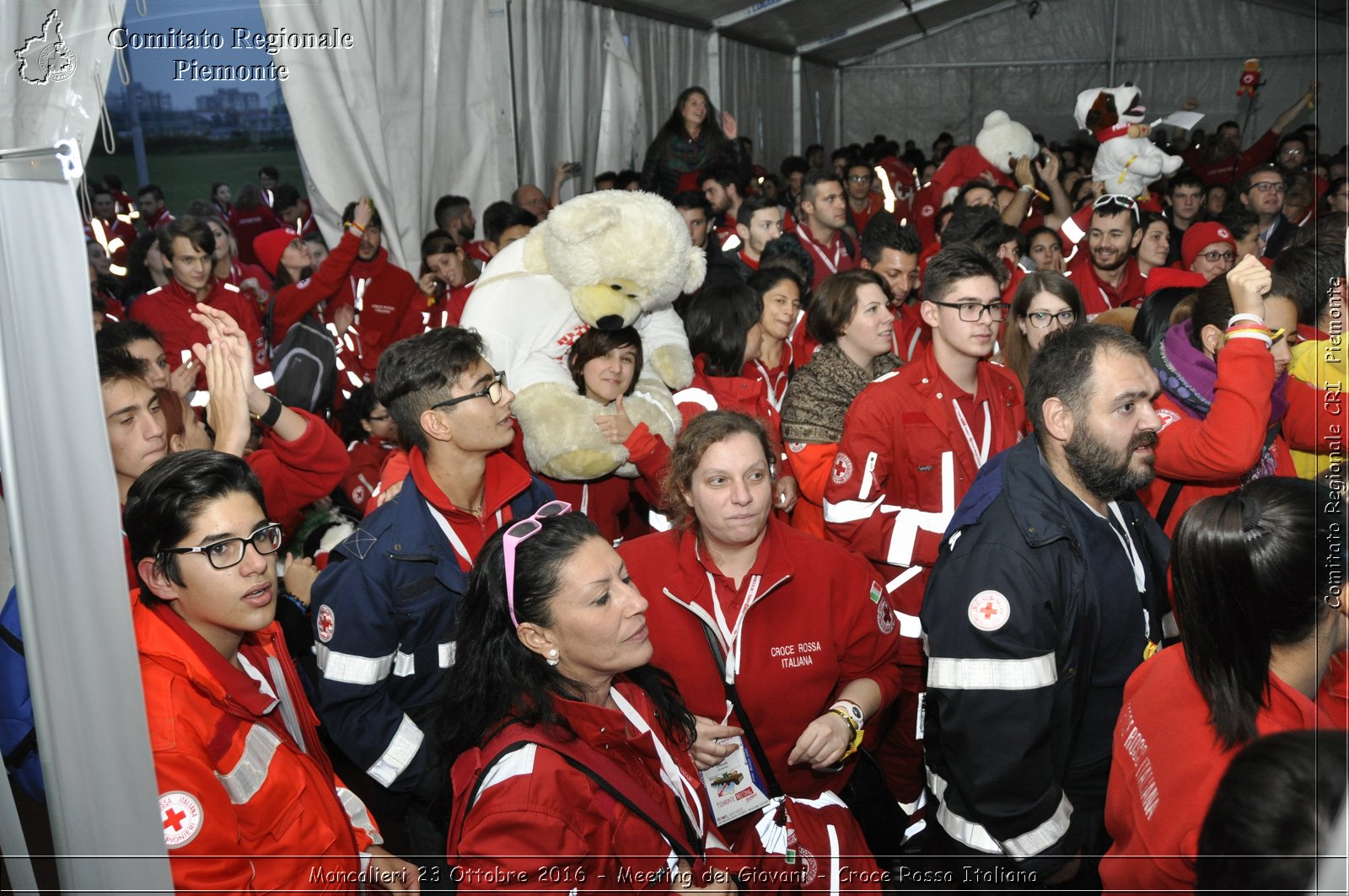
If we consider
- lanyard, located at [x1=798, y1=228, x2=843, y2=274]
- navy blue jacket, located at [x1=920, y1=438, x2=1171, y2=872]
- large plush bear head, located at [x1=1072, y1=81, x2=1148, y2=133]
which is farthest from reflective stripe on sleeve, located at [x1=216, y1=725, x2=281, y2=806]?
large plush bear head, located at [x1=1072, y1=81, x2=1148, y2=133]

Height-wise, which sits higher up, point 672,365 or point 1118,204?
point 1118,204

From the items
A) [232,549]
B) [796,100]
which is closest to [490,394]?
[232,549]

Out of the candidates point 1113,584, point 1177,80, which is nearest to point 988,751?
point 1113,584

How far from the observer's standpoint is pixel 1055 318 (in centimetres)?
375

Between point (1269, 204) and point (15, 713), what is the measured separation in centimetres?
717

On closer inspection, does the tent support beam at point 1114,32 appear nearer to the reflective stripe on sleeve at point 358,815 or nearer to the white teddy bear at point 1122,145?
the white teddy bear at point 1122,145

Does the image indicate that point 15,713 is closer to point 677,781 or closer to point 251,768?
point 251,768

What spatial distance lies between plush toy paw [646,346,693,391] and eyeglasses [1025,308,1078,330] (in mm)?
1307

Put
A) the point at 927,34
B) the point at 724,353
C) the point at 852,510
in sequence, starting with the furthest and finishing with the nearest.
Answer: the point at 927,34 → the point at 724,353 → the point at 852,510

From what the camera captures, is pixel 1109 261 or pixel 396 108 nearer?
pixel 1109 261

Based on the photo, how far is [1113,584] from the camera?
2170 mm

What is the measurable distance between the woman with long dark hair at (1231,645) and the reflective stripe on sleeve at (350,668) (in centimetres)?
169

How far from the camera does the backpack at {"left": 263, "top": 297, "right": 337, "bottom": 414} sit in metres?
4.76

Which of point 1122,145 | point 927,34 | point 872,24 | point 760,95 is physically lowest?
point 1122,145
